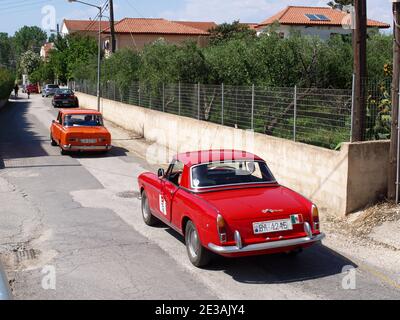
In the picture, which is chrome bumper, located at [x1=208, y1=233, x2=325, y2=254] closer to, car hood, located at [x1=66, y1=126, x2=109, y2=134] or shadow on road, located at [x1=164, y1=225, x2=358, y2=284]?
shadow on road, located at [x1=164, y1=225, x2=358, y2=284]

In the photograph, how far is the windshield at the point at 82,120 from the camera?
A: 61.2 feet

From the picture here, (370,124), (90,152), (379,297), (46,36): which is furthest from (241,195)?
(46,36)

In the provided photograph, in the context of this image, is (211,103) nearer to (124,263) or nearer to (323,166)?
(323,166)

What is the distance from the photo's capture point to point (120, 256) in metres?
7.82

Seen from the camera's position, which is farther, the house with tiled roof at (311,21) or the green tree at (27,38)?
the green tree at (27,38)

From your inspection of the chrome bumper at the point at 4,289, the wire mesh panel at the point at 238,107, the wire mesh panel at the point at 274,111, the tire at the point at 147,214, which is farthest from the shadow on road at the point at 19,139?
the chrome bumper at the point at 4,289

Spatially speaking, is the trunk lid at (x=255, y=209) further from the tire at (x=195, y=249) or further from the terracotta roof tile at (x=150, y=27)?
the terracotta roof tile at (x=150, y=27)

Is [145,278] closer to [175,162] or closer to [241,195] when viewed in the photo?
[241,195]

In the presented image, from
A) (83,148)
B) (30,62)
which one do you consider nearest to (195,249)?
(83,148)

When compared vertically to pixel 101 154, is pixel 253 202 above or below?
above

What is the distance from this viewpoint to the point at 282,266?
7406 millimetres

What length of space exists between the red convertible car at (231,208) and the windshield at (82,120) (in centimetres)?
1053

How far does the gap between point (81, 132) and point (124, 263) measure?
436 inches

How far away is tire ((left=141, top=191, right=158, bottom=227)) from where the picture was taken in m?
9.48
